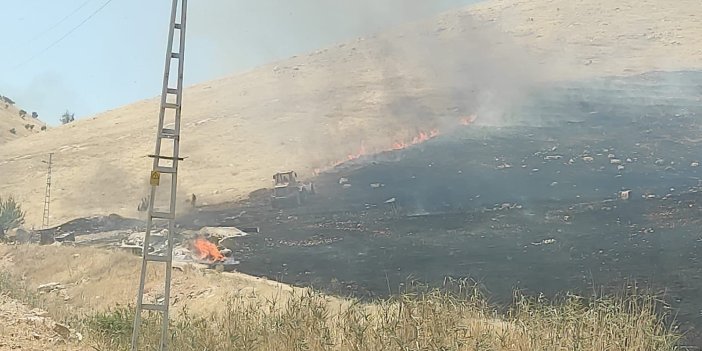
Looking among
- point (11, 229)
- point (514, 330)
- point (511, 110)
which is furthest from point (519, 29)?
point (514, 330)

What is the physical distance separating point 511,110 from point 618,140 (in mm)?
11485

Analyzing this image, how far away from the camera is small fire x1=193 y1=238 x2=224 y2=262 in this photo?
26.9 metres

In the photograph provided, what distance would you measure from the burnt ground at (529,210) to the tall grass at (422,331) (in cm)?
717

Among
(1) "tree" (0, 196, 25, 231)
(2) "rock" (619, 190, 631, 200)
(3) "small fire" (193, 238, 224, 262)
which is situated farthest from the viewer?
(1) "tree" (0, 196, 25, 231)

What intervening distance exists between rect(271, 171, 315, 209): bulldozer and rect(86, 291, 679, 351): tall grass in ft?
92.8

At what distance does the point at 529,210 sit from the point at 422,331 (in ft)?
74.3

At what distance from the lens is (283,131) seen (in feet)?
170

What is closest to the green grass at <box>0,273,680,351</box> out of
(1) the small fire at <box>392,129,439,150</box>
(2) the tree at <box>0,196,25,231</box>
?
(2) the tree at <box>0,196,25,231</box>

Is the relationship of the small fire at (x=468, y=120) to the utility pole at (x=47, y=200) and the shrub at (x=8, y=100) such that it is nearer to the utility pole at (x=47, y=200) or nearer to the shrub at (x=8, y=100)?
the utility pole at (x=47, y=200)

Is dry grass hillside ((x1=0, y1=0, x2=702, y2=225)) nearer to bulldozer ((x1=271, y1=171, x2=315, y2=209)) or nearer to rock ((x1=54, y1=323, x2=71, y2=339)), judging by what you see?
bulldozer ((x1=271, y1=171, x2=315, y2=209))

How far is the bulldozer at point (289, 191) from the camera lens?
124ft

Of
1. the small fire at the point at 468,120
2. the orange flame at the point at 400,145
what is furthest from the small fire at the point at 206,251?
the small fire at the point at 468,120

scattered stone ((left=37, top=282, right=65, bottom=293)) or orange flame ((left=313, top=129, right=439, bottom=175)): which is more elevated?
orange flame ((left=313, top=129, right=439, bottom=175))

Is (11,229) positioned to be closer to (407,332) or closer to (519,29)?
(407,332)
